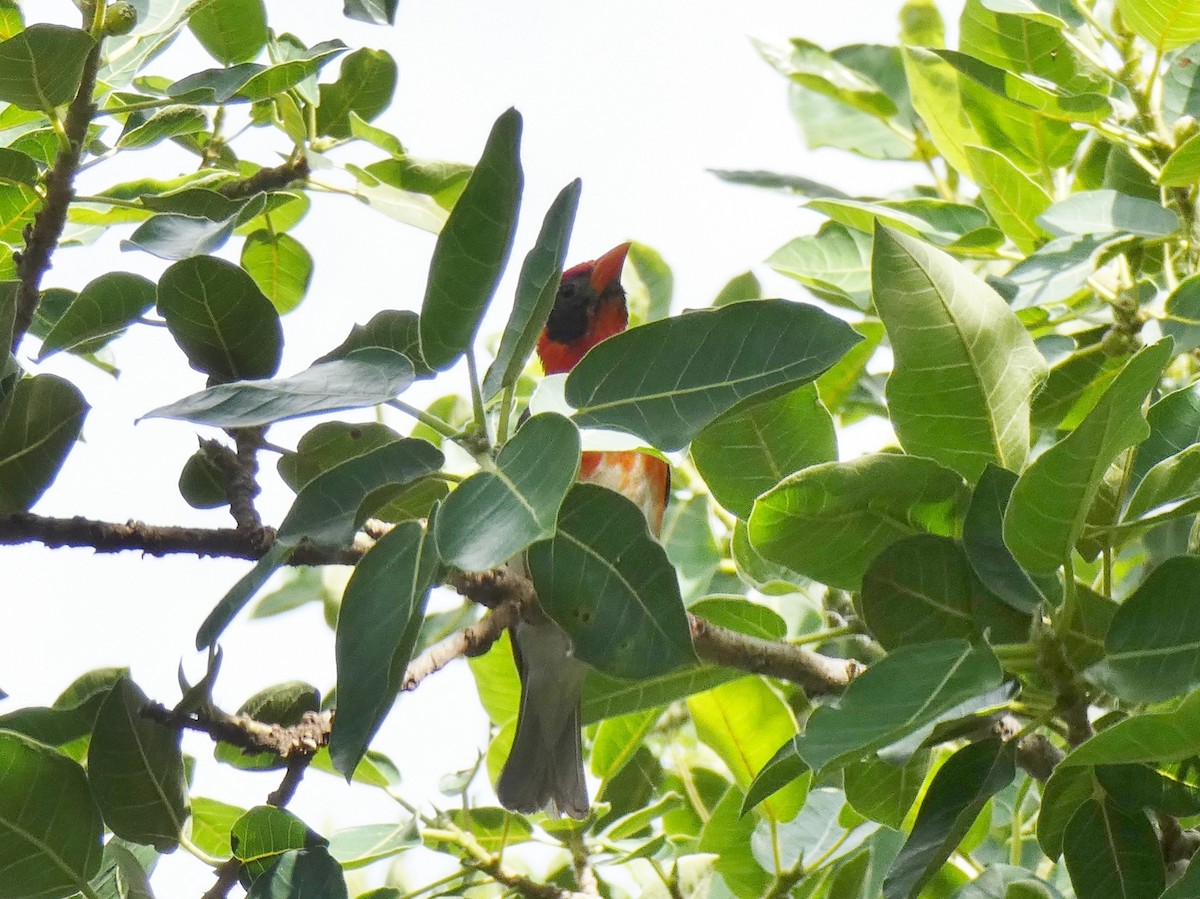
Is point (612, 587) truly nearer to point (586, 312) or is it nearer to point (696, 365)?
point (696, 365)

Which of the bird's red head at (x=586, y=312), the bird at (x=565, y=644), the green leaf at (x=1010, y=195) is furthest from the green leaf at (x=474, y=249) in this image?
the bird's red head at (x=586, y=312)

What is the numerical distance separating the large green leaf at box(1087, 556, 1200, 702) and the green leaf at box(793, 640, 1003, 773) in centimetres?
14

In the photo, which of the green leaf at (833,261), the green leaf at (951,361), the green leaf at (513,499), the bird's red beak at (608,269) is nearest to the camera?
the green leaf at (513,499)

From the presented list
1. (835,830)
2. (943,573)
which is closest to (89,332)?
(943,573)

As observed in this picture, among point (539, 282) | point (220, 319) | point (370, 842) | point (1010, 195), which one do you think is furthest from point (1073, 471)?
point (370, 842)

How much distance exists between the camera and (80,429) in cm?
137

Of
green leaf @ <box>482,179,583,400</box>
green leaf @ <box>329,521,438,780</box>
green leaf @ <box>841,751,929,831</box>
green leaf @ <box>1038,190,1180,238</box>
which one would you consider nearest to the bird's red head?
green leaf @ <box>1038,190,1180,238</box>

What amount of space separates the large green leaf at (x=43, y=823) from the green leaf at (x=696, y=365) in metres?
0.64

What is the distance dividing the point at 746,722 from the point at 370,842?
545mm

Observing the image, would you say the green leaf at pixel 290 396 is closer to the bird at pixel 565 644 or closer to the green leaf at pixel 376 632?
the green leaf at pixel 376 632

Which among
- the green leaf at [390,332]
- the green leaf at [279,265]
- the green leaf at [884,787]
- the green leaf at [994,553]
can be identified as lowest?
the green leaf at [884,787]

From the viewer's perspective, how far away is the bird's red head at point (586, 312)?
3389 millimetres

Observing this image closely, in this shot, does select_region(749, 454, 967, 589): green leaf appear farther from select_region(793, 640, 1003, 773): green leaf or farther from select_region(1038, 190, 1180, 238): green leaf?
select_region(1038, 190, 1180, 238): green leaf

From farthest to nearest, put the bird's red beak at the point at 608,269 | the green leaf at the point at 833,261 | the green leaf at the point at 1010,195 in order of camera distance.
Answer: the bird's red beak at the point at 608,269
the green leaf at the point at 833,261
the green leaf at the point at 1010,195
